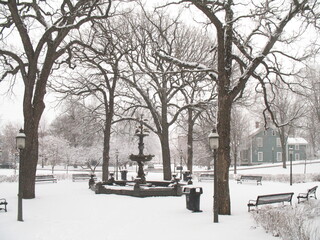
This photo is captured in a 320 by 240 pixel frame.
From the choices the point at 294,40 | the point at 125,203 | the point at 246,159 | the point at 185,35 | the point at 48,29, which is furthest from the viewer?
the point at 246,159

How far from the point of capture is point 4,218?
11750 millimetres

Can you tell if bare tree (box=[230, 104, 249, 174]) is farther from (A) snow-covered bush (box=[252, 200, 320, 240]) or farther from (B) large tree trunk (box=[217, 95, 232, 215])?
(A) snow-covered bush (box=[252, 200, 320, 240])

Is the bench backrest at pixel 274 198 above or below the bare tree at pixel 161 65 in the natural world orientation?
below

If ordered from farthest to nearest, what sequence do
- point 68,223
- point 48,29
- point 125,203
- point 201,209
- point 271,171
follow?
point 271,171
point 48,29
point 125,203
point 201,209
point 68,223

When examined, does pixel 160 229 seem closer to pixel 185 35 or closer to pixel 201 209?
pixel 201 209

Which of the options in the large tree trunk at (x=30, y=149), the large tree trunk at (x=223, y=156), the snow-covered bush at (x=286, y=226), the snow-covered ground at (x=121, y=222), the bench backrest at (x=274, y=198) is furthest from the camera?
the large tree trunk at (x=30, y=149)

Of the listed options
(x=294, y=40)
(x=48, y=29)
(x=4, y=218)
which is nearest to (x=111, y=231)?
(x=4, y=218)


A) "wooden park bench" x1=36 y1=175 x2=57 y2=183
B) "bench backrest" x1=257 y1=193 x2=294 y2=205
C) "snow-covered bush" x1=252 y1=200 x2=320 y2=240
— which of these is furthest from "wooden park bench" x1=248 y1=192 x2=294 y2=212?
"wooden park bench" x1=36 y1=175 x2=57 y2=183

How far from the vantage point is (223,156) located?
12.6 metres

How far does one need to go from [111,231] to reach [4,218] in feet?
13.7

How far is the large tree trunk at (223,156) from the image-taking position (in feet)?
→ 40.6

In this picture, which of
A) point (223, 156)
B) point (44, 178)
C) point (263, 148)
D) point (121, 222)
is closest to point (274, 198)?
point (223, 156)

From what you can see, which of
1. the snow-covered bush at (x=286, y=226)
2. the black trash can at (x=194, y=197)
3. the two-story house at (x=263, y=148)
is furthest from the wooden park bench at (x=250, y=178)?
the two-story house at (x=263, y=148)

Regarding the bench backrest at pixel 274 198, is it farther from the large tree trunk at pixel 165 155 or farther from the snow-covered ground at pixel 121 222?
the large tree trunk at pixel 165 155
